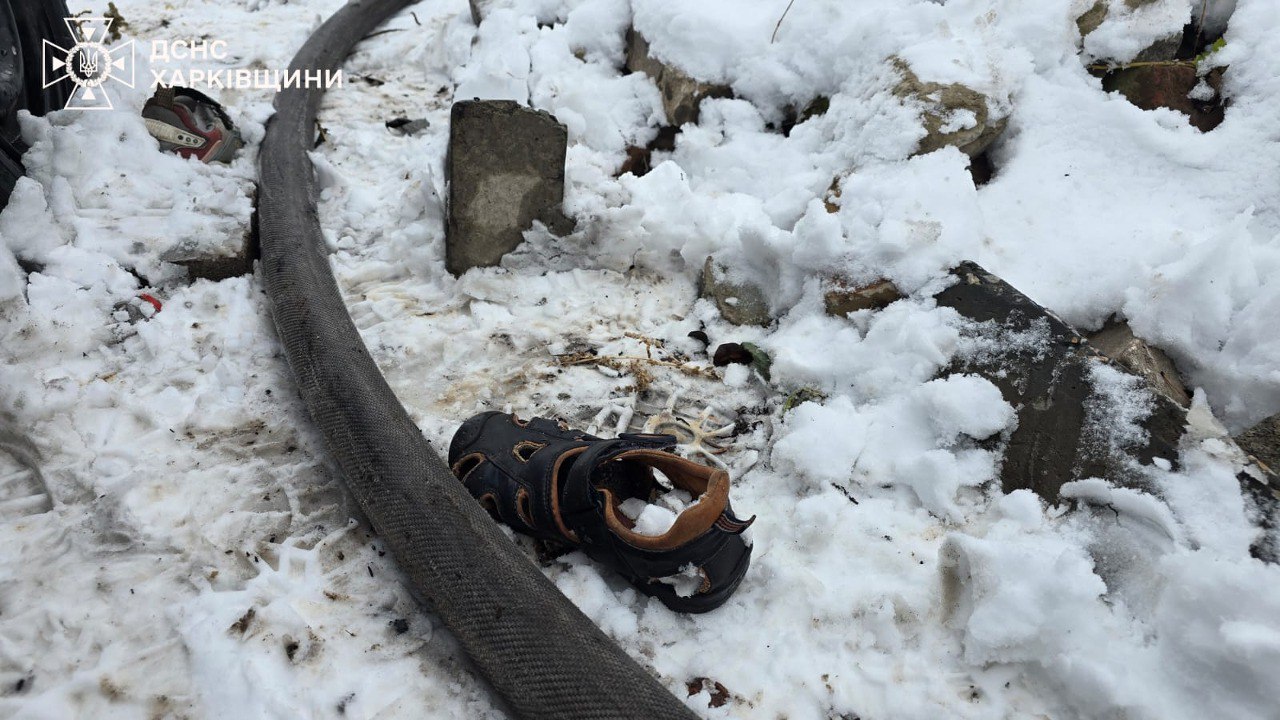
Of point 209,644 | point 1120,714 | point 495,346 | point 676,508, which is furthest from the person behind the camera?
point 495,346

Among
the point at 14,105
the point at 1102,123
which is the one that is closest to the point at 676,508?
the point at 1102,123

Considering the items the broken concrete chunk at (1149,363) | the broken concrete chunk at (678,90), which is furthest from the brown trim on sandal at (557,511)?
the broken concrete chunk at (678,90)

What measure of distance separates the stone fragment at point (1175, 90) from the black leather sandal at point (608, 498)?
7.27 feet

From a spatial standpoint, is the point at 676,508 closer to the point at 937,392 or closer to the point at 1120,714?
the point at 937,392

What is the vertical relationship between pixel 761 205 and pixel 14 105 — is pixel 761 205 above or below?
below

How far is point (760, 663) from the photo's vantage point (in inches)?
57.0

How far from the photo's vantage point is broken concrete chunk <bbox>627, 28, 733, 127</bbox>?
3.03m

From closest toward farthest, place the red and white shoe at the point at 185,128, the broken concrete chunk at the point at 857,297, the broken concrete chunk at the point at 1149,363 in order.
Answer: the broken concrete chunk at the point at 1149,363 → the broken concrete chunk at the point at 857,297 → the red and white shoe at the point at 185,128

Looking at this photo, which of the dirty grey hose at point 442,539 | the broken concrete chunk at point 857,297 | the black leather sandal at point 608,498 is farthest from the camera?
the broken concrete chunk at point 857,297

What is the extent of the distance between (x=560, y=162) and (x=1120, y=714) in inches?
90.4

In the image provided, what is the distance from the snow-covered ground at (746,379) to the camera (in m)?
1.36

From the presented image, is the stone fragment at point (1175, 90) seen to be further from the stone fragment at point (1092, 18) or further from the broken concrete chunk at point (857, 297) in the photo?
the broken concrete chunk at point (857, 297)

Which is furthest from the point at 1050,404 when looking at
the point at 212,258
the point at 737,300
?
the point at 212,258

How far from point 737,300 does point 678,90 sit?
50.2 inches
